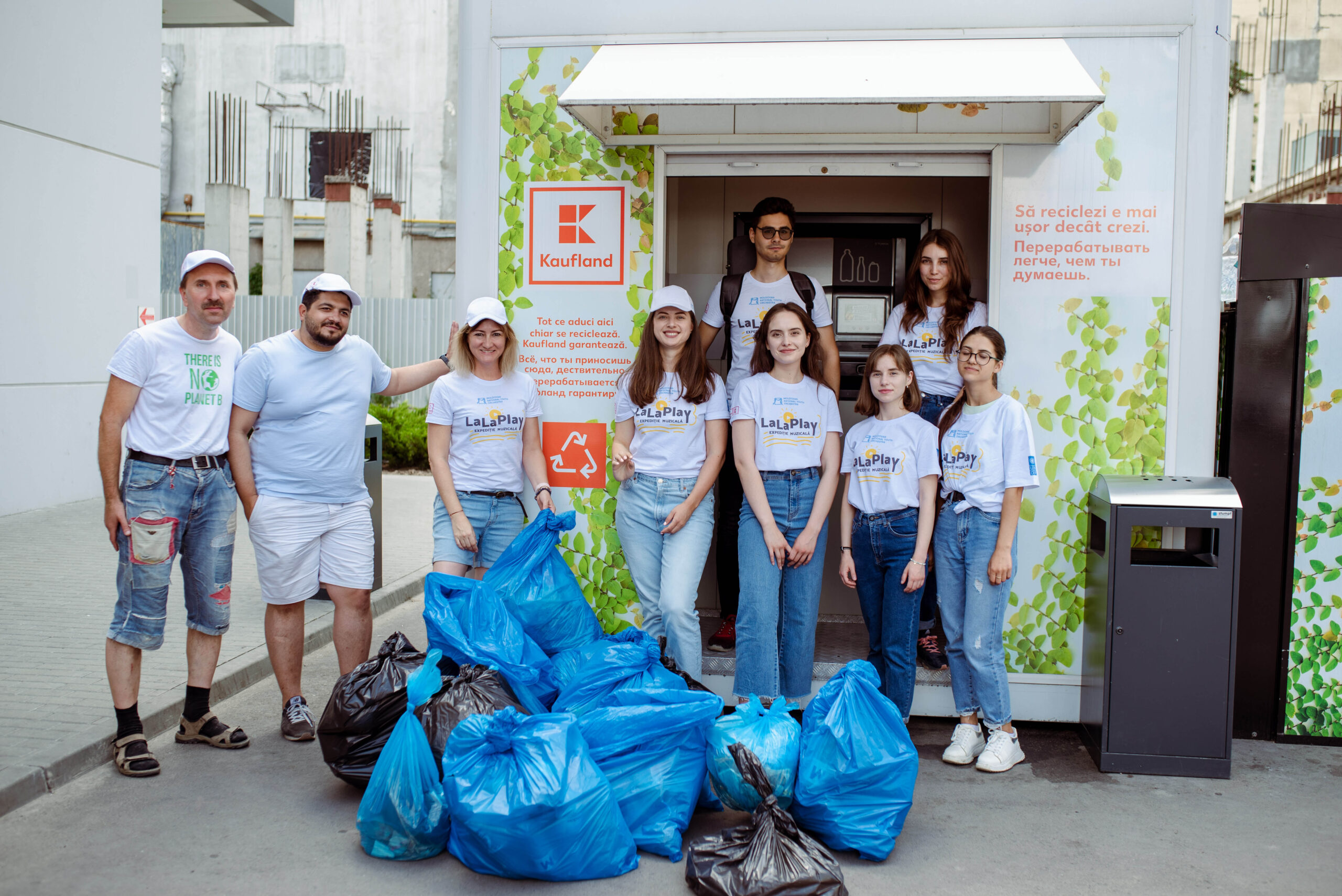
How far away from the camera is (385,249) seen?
2455 centimetres

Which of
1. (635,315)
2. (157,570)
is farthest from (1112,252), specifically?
(157,570)

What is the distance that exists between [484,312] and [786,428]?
1301mm

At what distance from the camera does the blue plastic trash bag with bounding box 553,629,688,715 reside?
3564 mm

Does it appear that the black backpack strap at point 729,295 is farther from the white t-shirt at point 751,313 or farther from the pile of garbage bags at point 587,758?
the pile of garbage bags at point 587,758

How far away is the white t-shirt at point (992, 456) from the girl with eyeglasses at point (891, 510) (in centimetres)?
10

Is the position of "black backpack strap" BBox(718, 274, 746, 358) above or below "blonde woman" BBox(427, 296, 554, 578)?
above

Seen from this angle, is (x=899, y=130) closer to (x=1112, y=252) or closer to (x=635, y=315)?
(x=1112, y=252)

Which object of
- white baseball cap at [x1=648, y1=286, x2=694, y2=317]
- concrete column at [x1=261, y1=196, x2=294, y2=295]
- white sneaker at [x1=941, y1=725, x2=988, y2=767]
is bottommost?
white sneaker at [x1=941, y1=725, x2=988, y2=767]

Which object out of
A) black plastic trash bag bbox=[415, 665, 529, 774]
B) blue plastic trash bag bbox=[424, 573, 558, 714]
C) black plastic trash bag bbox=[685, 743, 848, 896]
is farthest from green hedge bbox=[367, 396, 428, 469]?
black plastic trash bag bbox=[685, 743, 848, 896]

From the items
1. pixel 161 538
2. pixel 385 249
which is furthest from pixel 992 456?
pixel 385 249

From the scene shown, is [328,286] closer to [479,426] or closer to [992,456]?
[479,426]

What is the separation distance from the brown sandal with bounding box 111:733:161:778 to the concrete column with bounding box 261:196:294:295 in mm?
21000

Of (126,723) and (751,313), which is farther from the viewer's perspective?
(751,313)

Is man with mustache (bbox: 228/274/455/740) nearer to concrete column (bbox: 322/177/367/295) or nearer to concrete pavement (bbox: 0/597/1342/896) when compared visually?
concrete pavement (bbox: 0/597/1342/896)
